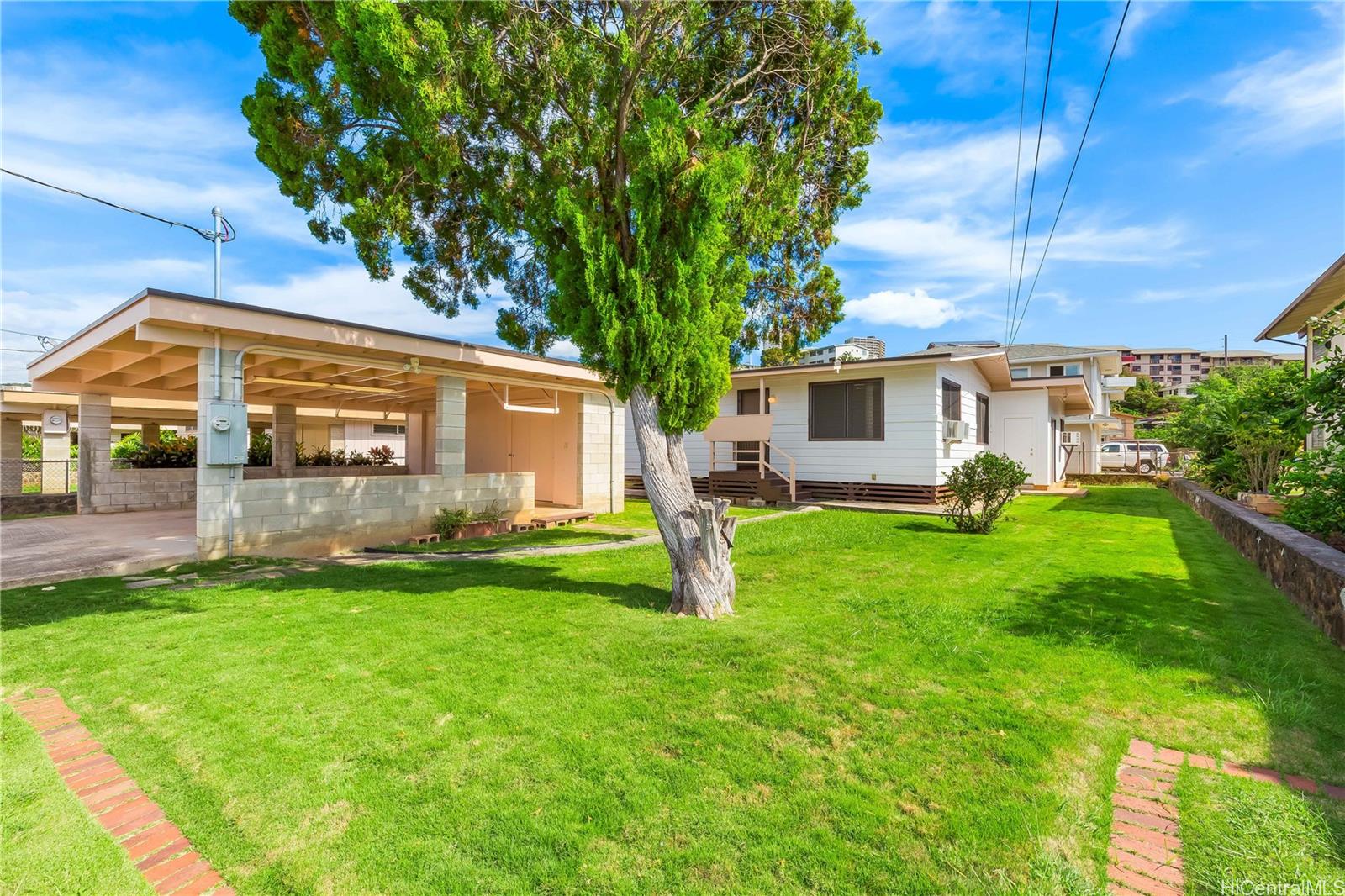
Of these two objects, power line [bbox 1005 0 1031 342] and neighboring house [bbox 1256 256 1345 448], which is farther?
neighboring house [bbox 1256 256 1345 448]

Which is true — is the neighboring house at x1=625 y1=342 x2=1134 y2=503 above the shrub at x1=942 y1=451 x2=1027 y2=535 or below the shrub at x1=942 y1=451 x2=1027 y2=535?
above

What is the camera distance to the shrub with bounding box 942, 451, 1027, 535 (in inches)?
366

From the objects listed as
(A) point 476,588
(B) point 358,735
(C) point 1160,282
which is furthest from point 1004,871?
(C) point 1160,282

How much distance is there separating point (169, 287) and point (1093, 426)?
103ft

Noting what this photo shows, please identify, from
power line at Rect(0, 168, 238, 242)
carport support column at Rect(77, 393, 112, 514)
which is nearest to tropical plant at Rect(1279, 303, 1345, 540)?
power line at Rect(0, 168, 238, 242)

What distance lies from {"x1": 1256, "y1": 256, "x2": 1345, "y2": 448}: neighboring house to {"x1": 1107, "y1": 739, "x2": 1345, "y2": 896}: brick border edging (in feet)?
19.2

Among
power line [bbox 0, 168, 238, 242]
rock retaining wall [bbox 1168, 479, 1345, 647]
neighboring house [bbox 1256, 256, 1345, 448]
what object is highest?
power line [bbox 0, 168, 238, 242]

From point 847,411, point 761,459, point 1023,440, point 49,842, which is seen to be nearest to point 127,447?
point 761,459

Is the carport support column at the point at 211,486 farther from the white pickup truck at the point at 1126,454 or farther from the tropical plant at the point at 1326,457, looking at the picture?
the white pickup truck at the point at 1126,454

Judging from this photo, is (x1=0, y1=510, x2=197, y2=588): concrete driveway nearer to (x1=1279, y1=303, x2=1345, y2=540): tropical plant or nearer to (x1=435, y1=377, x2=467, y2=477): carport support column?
(x1=435, y1=377, x2=467, y2=477): carport support column

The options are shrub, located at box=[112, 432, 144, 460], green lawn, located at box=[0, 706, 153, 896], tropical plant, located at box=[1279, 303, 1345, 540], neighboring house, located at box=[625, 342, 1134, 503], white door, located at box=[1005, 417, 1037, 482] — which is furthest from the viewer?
white door, located at box=[1005, 417, 1037, 482]

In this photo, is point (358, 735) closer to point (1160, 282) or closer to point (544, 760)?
point (544, 760)

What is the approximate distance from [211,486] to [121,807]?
6202 mm

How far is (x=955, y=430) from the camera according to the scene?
538 inches
